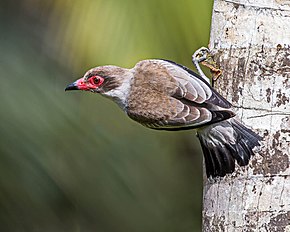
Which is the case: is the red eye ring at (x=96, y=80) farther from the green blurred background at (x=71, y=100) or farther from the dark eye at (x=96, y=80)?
the green blurred background at (x=71, y=100)

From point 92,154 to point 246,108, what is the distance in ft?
5.97

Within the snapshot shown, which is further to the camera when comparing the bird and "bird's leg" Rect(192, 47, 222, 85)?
"bird's leg" Rect(192, 47, 222, 85)

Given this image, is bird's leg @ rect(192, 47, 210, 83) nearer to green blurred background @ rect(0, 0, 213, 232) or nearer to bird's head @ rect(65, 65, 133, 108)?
bird's head @ rect(65, 65, 133, 108)

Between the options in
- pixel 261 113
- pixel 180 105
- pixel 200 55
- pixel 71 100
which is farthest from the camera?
pixel 71 100

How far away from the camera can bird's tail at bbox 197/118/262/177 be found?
5004 mm

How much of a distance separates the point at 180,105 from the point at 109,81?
0.69m

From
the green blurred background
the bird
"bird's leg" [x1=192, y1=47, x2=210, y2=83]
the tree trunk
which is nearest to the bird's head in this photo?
the bird

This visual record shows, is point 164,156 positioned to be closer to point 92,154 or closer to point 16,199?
point 92,154

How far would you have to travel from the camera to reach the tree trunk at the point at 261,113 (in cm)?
490

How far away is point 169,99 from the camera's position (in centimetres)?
529

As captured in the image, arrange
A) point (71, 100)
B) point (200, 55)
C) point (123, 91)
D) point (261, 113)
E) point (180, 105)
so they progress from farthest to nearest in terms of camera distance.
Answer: point (71, 100) → point (123, 91) → point (200, 55) → point (180, 105) → point (261, 113)

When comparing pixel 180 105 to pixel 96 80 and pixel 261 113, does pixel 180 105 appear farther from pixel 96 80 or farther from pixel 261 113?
pixel 96 80

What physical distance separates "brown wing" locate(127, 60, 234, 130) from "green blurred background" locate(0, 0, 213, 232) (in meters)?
0.76

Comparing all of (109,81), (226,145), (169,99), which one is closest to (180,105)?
(169,99)
